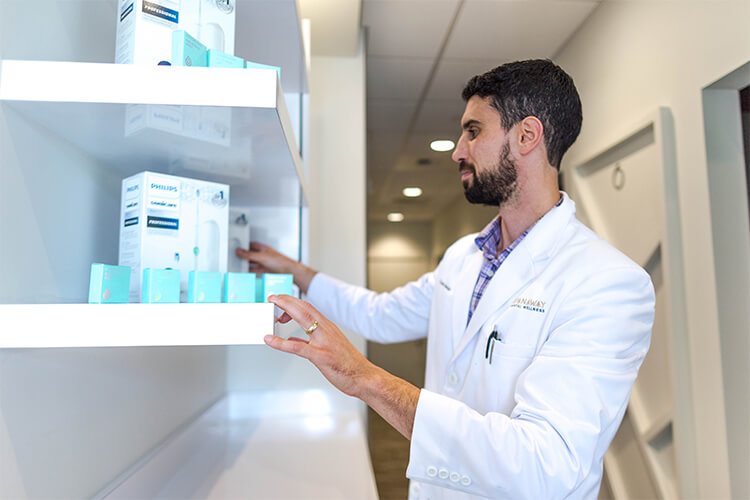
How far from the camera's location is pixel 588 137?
218 centimetres

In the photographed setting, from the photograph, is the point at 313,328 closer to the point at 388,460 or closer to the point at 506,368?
the point at 506,368

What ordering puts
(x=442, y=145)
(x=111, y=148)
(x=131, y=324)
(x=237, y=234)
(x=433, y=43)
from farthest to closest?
(x=442, y=145), (x=433, y=43), (x=237, y=234), (x=111, y=148), (x=131, y=324)

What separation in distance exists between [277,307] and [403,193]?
502 centimetres

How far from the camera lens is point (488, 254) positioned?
1.30 metres

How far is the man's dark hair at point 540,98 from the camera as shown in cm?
121

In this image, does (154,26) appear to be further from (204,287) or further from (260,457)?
(260,457)

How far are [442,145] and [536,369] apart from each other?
3.14 metres

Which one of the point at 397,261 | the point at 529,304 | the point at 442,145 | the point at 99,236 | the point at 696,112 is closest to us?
the point at 99,236

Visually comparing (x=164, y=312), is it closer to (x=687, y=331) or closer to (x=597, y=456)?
(x=597, y=456)

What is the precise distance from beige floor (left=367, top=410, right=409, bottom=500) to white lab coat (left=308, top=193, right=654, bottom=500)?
1.60 m

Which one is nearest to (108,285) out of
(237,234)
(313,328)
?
(313,328)

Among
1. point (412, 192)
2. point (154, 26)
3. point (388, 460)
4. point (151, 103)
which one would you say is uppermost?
point (412, 192)

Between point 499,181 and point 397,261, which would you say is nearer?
point 499,181

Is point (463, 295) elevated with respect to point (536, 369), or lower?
elevated
